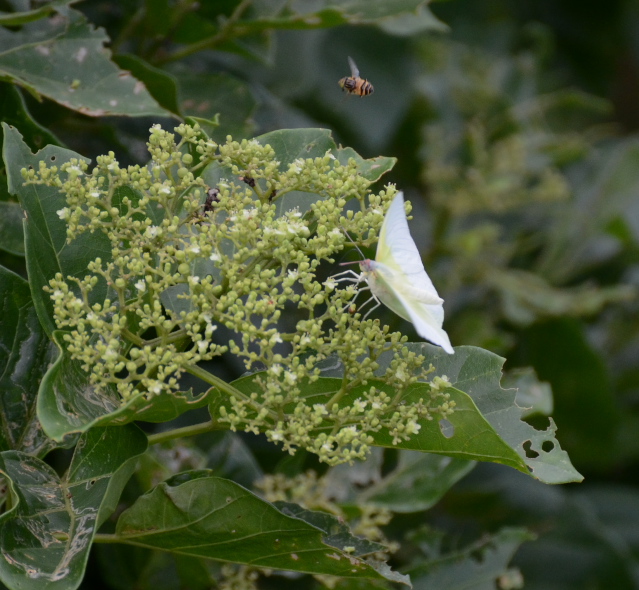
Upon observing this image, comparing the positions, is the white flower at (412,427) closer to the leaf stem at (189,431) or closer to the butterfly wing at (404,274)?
the butterfly wing at (404,274)

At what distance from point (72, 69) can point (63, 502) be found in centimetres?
91

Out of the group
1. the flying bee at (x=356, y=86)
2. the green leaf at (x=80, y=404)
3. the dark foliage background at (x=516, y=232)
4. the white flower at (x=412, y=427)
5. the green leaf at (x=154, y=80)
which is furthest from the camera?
the dark foliage background at (x=516, y=232)

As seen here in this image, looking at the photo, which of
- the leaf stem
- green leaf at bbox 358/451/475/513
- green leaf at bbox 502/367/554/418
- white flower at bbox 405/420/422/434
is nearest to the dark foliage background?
green leaf at bbox 358/451/475/513

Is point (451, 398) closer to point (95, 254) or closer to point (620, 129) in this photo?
point (95, 254)

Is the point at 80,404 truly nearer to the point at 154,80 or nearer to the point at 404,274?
the point at 404,274

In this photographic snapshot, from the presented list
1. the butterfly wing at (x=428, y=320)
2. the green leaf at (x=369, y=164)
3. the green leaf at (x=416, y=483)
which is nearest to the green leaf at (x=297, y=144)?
the green leaf at (x=369, y=164)

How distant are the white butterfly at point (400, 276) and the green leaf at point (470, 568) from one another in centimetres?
94

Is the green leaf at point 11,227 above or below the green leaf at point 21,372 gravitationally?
above

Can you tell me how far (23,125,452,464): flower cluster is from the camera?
1157mm

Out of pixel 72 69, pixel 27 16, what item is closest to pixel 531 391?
pixel 72 69

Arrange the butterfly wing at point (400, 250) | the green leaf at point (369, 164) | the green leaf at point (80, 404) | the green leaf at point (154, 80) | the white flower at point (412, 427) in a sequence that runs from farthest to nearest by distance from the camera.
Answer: the green leaf at point (154, 80)
the green leaf at point (369, 164)
the butterfly wing at point (400, 250)
the white flower at point (412, 427)
the green leaf at point (80, 404)

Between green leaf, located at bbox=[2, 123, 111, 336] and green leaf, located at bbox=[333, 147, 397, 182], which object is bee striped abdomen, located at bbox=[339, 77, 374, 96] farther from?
green leaf, located at bbox=[2, 123, 111, 336]

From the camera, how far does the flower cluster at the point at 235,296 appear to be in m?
1.16

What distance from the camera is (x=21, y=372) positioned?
4.60 feet
